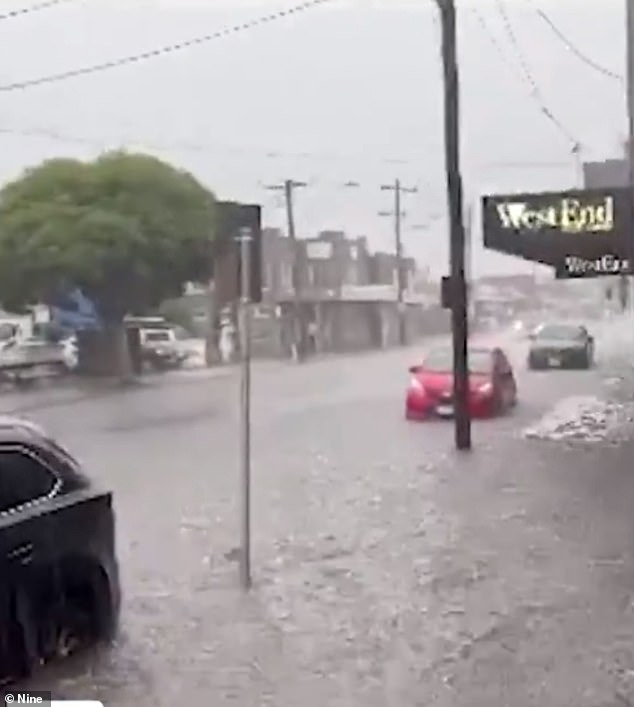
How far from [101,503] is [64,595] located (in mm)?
651

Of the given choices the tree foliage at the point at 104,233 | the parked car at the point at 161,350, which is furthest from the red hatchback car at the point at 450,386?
the parked car at the point at 161,350

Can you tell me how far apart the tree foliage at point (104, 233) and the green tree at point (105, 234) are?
0.09 ft

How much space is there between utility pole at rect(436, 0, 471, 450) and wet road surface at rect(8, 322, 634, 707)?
890mm

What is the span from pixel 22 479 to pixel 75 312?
37282 mm

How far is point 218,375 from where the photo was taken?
148 feet

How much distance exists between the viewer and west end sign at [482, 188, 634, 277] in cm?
2544

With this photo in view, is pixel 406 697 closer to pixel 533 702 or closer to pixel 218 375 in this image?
pixel 533 702

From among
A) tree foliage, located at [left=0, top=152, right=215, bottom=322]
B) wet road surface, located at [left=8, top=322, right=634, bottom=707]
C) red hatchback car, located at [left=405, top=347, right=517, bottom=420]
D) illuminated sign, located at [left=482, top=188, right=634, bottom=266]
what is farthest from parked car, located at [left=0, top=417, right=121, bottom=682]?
tree foliage, located at [left=0, top=152, right=215, bottom=322]

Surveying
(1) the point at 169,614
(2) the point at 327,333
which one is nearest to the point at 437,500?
(1) the point at 169,614

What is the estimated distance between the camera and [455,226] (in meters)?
21.9

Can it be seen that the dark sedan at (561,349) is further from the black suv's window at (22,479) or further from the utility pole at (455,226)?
the black suv's window at (22,479)

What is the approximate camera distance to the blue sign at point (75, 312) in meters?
43.9

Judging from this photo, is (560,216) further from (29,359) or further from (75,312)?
(75,312)

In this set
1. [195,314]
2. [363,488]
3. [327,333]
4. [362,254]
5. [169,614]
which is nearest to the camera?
[169,614]
